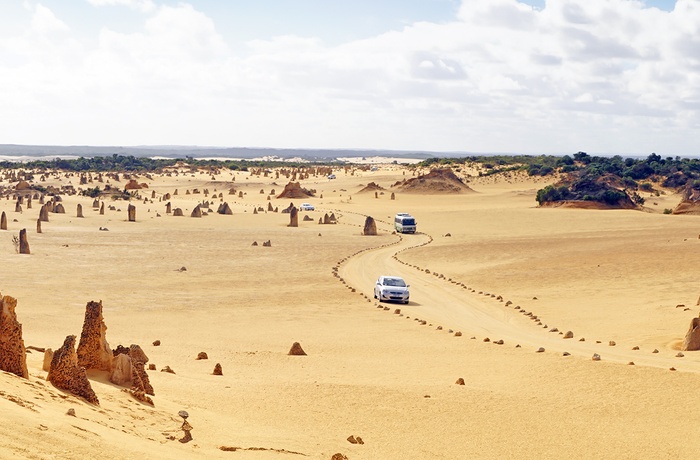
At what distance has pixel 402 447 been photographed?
14.6m

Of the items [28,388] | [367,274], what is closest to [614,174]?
[367,274]

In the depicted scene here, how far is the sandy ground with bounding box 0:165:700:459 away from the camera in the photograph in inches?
559

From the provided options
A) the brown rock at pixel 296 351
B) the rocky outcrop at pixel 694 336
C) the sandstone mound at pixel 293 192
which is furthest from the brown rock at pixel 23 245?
the sandstone mound at pixel 293 192

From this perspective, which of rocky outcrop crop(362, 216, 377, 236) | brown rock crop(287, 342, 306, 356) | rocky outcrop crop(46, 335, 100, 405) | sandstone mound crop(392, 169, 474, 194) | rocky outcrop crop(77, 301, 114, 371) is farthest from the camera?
sandstone mound crop(392, 169, 474, 194)

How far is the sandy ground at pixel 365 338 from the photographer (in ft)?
46.6

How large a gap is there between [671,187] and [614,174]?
21.7ft

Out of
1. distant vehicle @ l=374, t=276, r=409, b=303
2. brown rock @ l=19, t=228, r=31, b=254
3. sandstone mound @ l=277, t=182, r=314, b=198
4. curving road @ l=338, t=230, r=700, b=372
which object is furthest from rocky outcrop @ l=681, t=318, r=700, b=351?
sandstone mound @ l=277, t=182, r=314, b=198

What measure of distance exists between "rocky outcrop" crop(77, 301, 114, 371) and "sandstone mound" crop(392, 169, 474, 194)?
89.5m

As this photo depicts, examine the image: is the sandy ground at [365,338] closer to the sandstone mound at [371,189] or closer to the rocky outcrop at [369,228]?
the rocky outcrop at [369,228]

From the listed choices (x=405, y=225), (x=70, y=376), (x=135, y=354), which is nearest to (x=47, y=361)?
(x=135, y=354)

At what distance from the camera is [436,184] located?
10569 cm

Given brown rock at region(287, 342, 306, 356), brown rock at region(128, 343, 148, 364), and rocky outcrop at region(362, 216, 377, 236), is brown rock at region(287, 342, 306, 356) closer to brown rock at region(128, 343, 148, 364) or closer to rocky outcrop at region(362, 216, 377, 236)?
brown rock at region(128, 343, 148, 364)

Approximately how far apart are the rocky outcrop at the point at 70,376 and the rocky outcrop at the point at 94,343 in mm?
1556

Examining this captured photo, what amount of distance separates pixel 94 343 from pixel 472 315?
1885 cm
